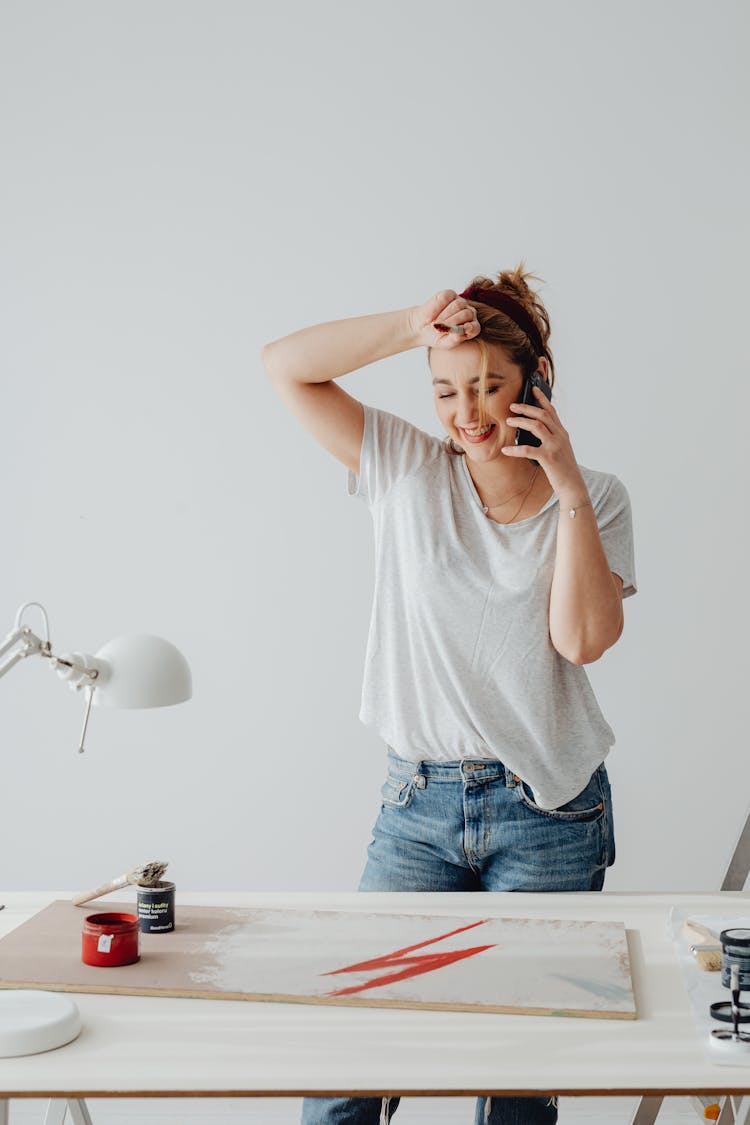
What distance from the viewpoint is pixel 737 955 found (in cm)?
145

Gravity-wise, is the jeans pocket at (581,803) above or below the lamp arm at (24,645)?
below

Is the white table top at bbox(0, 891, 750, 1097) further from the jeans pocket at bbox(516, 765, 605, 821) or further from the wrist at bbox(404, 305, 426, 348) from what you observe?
the wrist at bbox(404, 305, 426, 348)

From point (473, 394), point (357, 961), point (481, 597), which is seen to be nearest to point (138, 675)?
point (357, 961)

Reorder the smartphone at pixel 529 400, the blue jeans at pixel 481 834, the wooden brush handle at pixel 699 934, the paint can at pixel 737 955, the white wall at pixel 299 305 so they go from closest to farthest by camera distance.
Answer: the paint can at pixel 737 955 < the wooden brush handle at pixel 699 934 < the blue jeans at pixel 481 834 < the smartphone at pixel 529 400 < the white wall at pixel 299 305

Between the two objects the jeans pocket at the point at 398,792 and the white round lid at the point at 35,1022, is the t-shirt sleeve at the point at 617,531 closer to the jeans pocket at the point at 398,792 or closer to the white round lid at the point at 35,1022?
the jeans pocket at the point at 398,792

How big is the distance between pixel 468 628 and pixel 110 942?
0.70 meters

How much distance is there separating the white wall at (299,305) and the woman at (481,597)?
90 centimetres

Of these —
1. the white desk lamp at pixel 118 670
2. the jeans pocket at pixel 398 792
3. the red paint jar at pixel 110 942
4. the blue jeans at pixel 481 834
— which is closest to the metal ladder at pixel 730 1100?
the blue jeans at pixel 481 834

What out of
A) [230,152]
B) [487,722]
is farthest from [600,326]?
[487,722]

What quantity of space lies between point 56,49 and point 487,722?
2047 mm

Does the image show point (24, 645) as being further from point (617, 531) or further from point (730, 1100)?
point (730, 1100)

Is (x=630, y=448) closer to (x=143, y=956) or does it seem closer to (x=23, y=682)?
(x=23, y=682)

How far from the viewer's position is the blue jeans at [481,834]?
5.97ft

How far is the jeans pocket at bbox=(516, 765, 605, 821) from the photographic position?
1.82 metres
